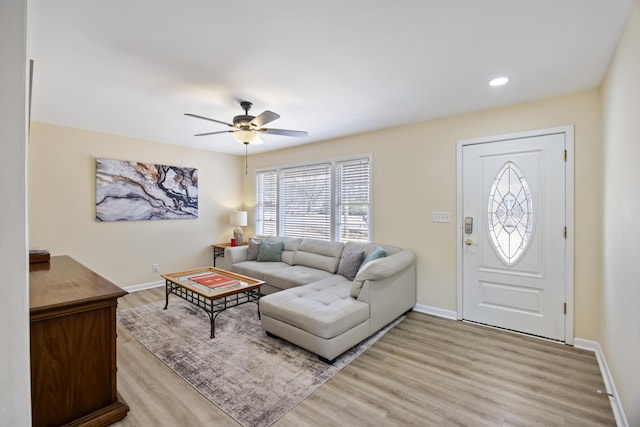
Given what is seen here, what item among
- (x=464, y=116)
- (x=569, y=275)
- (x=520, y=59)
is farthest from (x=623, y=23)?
(x=569, y=275)

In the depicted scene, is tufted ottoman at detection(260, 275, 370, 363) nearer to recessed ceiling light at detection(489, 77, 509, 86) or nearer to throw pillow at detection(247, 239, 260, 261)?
throw pillow at detection(247, 239, 260, 261)

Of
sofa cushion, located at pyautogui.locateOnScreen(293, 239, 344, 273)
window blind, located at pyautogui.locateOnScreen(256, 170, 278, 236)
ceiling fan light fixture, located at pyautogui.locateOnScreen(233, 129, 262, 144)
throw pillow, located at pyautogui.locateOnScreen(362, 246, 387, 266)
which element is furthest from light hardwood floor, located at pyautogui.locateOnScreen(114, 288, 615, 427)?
window blind, located at pyautogui.locateOnScreen(256, 170, 278, 236)

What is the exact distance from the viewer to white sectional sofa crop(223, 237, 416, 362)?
254cm

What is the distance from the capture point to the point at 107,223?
14.1ft

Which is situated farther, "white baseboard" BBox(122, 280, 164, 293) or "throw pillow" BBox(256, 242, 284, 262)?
"throw pillow" BBox(256, 242, 284, 262)

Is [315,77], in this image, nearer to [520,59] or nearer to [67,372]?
[520,59]

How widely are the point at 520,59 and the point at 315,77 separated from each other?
1611mm

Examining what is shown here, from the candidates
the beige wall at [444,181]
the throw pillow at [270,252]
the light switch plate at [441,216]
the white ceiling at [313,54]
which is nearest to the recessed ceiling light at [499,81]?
the white ceiling at [313,54]

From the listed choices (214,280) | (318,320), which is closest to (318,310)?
(318,320)

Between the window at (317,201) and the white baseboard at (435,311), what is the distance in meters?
1.15

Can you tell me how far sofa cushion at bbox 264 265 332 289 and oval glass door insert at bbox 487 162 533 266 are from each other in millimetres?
2100

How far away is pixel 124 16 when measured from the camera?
5.65 ft

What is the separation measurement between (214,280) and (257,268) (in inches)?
31.6

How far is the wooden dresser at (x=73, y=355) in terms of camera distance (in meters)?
1.57
